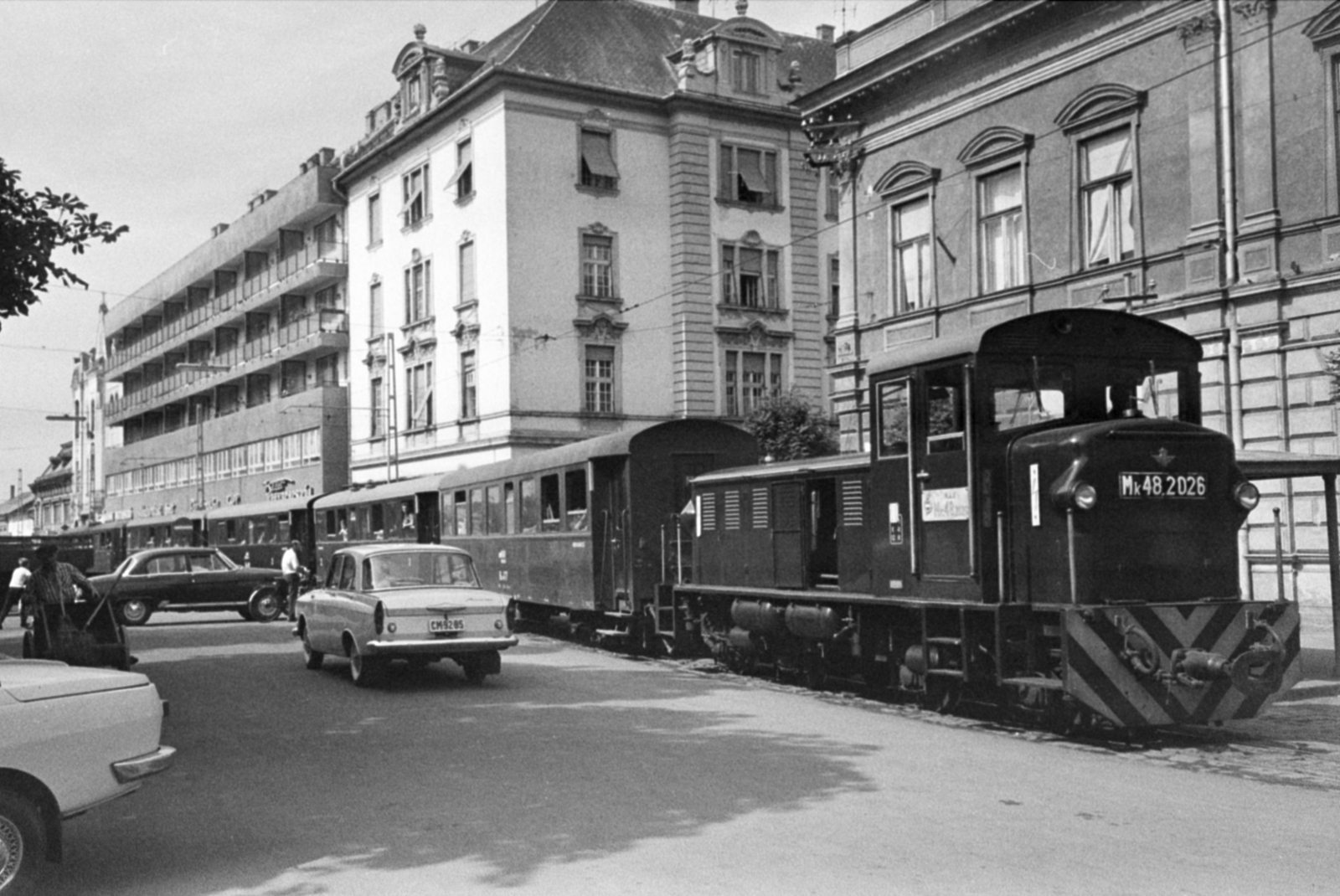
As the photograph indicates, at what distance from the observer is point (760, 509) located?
1540cm

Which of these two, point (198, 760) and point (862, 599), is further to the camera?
point (862, 599)

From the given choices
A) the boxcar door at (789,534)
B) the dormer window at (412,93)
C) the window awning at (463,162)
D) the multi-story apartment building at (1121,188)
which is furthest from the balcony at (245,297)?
the boxcar door at (789,534)

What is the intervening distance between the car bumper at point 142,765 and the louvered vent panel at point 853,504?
784 cm

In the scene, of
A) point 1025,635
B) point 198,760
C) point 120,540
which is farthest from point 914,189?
point 120,540

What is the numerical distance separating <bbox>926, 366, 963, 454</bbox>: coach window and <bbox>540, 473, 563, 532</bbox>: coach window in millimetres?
10019

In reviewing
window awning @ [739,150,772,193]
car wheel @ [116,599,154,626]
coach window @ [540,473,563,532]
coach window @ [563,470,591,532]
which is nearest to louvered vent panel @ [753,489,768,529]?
coach window @ [563,470,591,532]

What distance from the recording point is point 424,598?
15.0 metres

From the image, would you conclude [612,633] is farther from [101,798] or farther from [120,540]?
[120,540]

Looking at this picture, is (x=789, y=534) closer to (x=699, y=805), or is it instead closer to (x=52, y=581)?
(x=699, y=805)

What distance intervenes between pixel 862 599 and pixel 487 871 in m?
6.90

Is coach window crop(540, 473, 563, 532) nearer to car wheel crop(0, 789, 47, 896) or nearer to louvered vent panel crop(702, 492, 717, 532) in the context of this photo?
louvered vent panel crop(702, 492, 717, 532)

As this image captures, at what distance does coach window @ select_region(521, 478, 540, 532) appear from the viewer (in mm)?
22031

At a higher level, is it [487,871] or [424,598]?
[424,598]

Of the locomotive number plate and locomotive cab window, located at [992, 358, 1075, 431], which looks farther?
locomotive cab window, located at [992, 358, 1075, 431]
